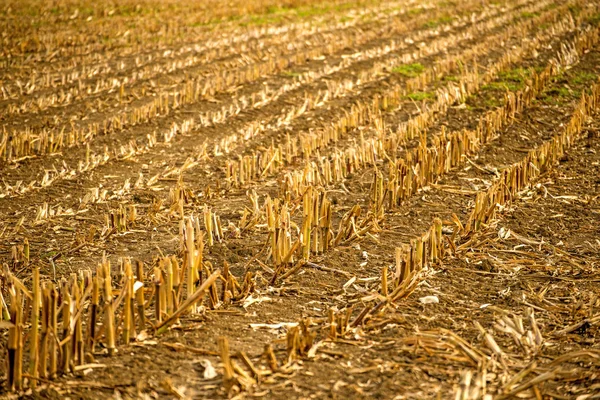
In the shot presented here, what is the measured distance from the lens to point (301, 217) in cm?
631

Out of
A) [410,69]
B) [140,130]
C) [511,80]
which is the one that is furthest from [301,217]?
[410,69]

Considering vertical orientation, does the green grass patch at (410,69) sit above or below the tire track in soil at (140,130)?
above

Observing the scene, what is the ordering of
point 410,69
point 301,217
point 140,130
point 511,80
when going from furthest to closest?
point 410,69
point 511,80
point 140,130
point 301,217

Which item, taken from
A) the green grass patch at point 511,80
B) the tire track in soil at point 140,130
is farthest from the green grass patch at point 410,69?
the tire track in soil at point 140,130

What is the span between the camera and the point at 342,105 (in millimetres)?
10281

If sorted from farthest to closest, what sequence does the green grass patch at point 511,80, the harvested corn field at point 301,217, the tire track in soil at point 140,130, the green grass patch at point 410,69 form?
the green grass patch at point 410,69, the green grass patch at point 511,80, the tire track in soil at point 140,130, the harvested corn field at point 301,217

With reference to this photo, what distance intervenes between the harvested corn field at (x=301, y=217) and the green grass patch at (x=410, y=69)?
0.21ft

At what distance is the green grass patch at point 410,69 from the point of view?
1198cm

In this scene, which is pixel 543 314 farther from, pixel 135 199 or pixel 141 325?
pixel 135 199

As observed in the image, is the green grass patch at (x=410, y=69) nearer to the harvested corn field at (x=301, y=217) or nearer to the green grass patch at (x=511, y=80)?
the harvested corn field at (x=301, y=217)

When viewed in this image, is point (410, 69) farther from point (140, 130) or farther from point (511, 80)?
point (140, 130)

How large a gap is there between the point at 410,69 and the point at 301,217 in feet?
21.5

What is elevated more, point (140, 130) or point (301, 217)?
point (140, 130)

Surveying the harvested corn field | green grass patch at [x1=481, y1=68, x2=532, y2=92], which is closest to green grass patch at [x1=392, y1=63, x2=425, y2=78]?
the harvested corn field
